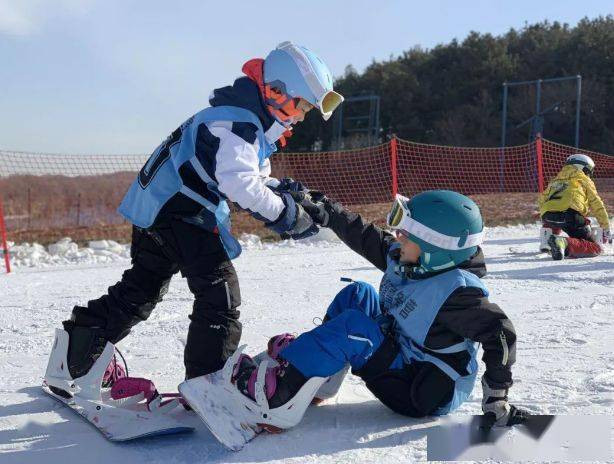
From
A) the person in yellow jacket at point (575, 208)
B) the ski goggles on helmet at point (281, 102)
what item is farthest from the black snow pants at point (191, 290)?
the person in yellow jacket at point (575, 208)

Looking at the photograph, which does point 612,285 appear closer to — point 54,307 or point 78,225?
point 54,307

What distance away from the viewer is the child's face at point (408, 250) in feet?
8.91

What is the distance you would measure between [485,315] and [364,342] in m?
0.45

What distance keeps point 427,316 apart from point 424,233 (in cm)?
32

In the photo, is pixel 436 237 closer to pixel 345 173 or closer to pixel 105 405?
pixel 105 405

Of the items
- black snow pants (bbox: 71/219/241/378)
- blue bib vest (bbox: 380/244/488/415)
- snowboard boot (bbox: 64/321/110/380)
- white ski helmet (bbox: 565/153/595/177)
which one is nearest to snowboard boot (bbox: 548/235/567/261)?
white ski helmet (bbox: 565/153/595/177)

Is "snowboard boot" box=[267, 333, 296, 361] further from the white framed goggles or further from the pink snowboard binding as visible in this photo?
the white framed goggles

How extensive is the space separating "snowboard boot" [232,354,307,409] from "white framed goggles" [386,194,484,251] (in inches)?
27.4

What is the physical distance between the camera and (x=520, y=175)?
1623 centimetres

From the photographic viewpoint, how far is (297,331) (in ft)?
14.2

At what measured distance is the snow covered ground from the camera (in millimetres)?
2477

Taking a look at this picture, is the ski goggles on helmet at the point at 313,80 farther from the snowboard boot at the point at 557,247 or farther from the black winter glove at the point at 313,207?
the snowboard boot at the point at 557,247

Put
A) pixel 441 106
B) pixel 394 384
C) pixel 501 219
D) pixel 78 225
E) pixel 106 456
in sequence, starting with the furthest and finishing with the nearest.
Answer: pixel 441 106 < pixel 78 225 < pixel 501 219 < pixel 394 384 < pixel 106 456

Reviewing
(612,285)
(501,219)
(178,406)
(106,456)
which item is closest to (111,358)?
(178,406)
